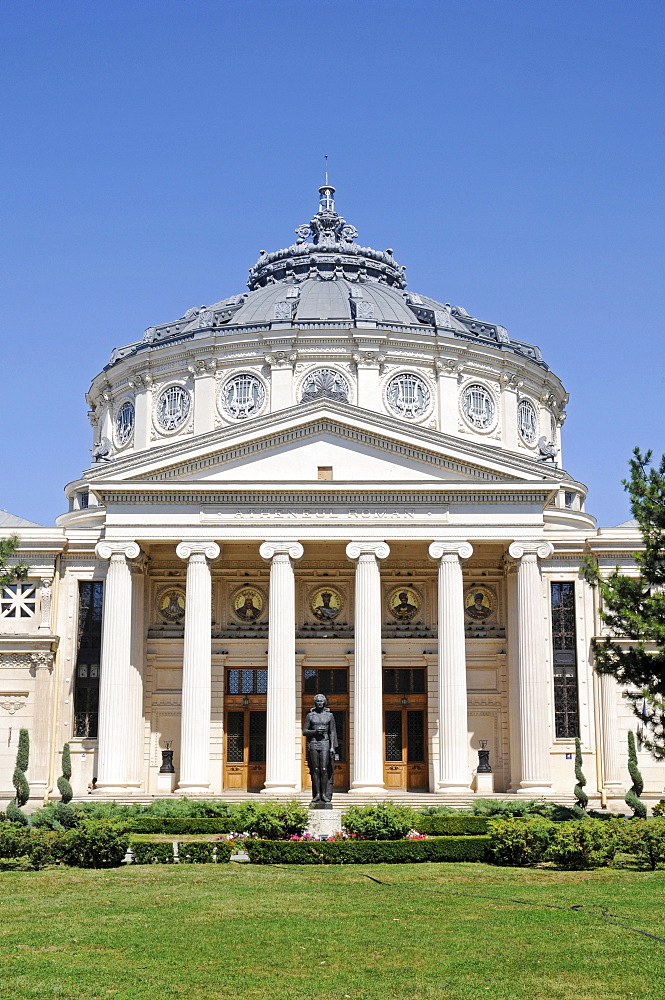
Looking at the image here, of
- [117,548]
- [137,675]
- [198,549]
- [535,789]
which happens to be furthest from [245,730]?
[535,789]

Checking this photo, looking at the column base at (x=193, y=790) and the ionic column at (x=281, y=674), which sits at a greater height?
the ionic column at (x=281, y=674)

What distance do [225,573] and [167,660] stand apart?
4517mm

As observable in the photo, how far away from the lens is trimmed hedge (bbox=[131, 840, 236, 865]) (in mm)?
29141

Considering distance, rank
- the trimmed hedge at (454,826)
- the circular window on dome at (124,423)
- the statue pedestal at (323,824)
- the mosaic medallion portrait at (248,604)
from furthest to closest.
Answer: the circular window on dome at (124,423)
the mosaic medallion portrait at (248,604)
the trimmed hedge at (454,826)
the statue pedestal at (323,824)

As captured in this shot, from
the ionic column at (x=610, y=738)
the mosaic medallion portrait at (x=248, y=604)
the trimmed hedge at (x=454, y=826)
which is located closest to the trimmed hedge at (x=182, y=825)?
the trimmed hedge at (x=454, y=826)

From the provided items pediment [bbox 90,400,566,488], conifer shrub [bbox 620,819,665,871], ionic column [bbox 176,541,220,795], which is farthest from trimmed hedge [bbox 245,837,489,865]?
pediment [bbox 90,400,566,488]

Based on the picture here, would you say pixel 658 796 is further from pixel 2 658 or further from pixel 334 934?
pixel 334 934

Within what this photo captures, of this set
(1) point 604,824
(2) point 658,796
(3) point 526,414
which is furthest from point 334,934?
(3) point 526,414

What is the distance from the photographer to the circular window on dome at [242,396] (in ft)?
201

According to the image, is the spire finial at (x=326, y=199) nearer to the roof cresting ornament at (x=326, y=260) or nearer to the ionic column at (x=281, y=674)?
the roof cresting ornament at (x=326, y=260)

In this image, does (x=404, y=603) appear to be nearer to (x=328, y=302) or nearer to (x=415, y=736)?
(x=415, y=736)

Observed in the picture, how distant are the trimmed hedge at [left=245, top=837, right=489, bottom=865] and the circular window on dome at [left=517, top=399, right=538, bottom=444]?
124 ft

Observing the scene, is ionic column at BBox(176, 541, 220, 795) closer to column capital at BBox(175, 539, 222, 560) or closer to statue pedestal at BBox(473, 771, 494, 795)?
column capital at BBox(175, 539, 222, 560)

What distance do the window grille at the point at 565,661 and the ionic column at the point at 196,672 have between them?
15.1 meters
